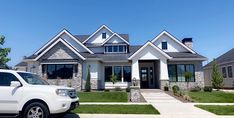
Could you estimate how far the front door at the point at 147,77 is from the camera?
2658cm

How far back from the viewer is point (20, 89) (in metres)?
7.51

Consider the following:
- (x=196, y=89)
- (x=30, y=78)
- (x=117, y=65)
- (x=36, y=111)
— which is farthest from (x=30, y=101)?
(x=196, y=89)

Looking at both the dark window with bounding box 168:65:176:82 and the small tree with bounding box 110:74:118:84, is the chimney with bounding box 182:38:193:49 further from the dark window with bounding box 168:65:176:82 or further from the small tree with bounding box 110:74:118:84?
the small tree with bounding box 110:74:118:84

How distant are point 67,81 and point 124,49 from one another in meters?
9.07

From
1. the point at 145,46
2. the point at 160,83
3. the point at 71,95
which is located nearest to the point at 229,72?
the point at 160,83

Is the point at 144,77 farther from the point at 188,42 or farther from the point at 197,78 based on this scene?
the point at 188,42

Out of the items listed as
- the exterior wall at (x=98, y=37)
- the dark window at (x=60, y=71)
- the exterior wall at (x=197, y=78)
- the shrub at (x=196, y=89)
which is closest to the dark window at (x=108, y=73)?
the dark window at (x=60, y=71)

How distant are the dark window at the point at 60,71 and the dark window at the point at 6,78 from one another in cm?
→ 1593

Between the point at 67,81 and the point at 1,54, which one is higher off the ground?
the point at 1,54

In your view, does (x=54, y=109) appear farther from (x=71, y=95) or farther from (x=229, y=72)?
(x=229, y=72)

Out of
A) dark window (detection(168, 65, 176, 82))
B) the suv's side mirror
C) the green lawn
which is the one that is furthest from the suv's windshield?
dark window (detection(168, 65, 176, 82))

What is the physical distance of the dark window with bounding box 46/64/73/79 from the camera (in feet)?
77.7

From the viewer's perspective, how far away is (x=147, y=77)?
2675 cm

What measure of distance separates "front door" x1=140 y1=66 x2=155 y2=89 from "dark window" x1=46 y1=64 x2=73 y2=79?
8.86 metres
